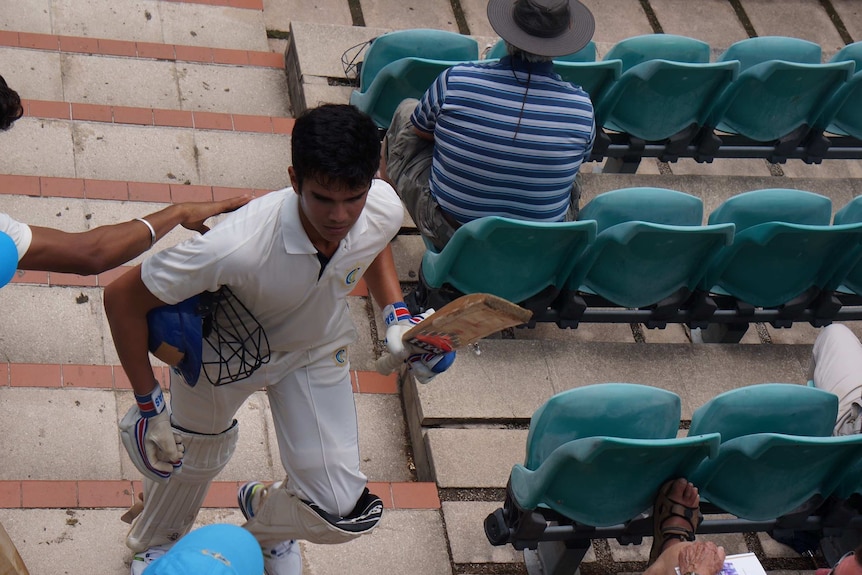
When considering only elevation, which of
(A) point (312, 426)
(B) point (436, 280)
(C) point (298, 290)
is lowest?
(B) point (436, 280)

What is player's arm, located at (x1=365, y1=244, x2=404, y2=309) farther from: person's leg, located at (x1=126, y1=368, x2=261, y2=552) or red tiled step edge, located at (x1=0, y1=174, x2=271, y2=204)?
red tiled step edge, located at (x1=0, y1=174, x2=271, y2=204)

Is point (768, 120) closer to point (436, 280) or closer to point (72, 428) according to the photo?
point (436, 280)

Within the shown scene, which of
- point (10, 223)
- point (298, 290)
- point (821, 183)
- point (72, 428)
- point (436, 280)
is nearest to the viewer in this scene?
point (10, 223)

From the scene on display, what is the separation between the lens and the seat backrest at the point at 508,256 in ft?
13.8

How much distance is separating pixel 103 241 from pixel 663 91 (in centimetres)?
337

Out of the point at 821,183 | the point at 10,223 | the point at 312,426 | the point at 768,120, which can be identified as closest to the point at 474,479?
the point at 312,426

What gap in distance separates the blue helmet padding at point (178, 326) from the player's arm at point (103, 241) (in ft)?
0.73

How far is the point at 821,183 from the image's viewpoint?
20.4 feet

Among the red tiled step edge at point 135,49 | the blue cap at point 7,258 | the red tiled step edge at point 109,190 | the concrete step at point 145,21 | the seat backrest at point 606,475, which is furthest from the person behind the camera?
the concrete step at point 145,21

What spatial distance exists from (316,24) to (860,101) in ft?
10.5

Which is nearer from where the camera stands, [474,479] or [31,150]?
[474,479]

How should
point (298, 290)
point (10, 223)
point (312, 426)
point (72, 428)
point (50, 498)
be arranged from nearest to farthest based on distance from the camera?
point (10, 223)
point (298, 290)
point (312, 426)
point (50, 498)
point (72, 428)

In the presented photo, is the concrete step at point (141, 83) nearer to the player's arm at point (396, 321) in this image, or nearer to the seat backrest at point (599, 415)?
the player's arm at point (396, 321)

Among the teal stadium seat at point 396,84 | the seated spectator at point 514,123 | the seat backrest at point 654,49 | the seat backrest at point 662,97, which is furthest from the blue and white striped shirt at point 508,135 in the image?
the seat backrest at point 654,49
